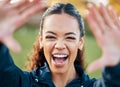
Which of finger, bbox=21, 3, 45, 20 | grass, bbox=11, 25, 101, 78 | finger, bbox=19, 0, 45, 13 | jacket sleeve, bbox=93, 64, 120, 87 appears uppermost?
finger, bbox=19, 0, 45, 13

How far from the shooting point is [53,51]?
3.80 metres

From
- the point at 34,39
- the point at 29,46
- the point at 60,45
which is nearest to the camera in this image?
the point at 60,45

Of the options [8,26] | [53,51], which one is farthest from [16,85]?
[8,26]

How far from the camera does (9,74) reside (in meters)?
3.61

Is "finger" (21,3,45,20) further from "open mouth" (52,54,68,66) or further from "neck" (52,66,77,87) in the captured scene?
"neck" (52,66,77,87)

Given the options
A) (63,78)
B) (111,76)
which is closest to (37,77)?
(63,78)

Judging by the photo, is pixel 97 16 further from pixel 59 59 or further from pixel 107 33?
pixel 59 59

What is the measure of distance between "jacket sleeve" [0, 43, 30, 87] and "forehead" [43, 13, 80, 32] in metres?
0.35

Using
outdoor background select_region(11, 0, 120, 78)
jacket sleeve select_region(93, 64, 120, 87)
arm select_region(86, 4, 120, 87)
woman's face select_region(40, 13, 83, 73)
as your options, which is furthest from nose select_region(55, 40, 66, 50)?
outdoor background select_region(11, 0, 120, 78)

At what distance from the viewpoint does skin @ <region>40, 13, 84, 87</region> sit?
378 centimetres

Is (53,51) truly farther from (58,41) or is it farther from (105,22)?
(105,22)

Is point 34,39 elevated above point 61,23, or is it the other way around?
point 61,23

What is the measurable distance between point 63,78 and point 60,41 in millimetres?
264

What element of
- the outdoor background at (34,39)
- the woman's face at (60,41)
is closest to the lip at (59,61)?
the woman's face at (60,41)
